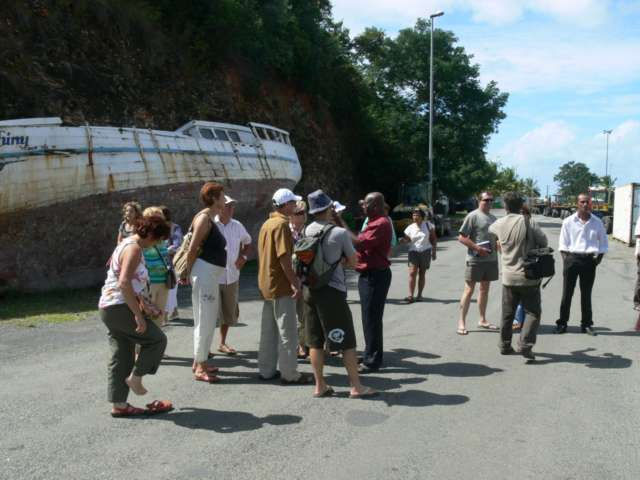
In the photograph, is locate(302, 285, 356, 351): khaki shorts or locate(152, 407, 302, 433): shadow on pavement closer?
locate(152, 407, 302, 433): shadow on pavement

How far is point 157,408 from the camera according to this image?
199 inches

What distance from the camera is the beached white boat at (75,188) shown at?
11117mm

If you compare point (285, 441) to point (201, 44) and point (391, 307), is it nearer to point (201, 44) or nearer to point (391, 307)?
point (391, 307)

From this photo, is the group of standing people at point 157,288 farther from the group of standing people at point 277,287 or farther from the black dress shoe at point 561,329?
the black dress shoe at point 561,329

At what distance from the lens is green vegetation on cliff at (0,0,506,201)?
592 inches

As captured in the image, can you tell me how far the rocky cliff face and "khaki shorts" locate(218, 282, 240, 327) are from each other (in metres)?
8.89

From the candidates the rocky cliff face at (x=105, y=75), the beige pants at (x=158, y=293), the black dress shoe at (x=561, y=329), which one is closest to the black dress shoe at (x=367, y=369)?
the beige pants at (x=158, y=293)

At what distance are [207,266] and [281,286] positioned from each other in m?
0.75

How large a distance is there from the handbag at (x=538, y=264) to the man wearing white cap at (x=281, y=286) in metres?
2.65

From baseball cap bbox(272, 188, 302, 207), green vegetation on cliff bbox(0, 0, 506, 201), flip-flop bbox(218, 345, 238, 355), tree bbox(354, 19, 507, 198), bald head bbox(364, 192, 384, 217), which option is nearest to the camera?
baseball cap bbox(272, 188, 302, 207)

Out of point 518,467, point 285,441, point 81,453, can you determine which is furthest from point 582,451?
point 81,453

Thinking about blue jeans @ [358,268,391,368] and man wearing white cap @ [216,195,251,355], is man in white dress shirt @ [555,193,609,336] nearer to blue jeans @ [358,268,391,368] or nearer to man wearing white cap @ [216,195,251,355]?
blue jeans @ [358,268,391,368]

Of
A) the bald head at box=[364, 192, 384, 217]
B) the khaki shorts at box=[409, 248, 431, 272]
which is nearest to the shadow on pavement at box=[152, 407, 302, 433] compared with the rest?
the bald head at box=[364, 192, 384, 217]

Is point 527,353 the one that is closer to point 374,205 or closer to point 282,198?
point 374,205
